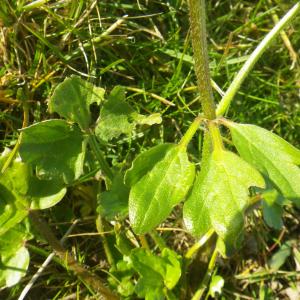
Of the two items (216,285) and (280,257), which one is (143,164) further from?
(280,257)

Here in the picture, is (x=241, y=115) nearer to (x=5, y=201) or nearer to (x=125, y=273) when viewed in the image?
(x=125, y=273)

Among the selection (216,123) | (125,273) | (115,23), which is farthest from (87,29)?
(125,273)

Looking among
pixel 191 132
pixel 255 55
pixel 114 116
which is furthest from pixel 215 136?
pixel 114 116

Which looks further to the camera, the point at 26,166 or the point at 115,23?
the point at 115,23

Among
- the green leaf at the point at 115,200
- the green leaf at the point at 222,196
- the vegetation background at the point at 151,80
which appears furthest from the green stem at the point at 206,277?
the green leaf at the point at 222,196

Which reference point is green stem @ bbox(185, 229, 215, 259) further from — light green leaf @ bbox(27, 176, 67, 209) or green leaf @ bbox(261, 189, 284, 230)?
light green leaf @ bbox(27, 176, 67, 209)
